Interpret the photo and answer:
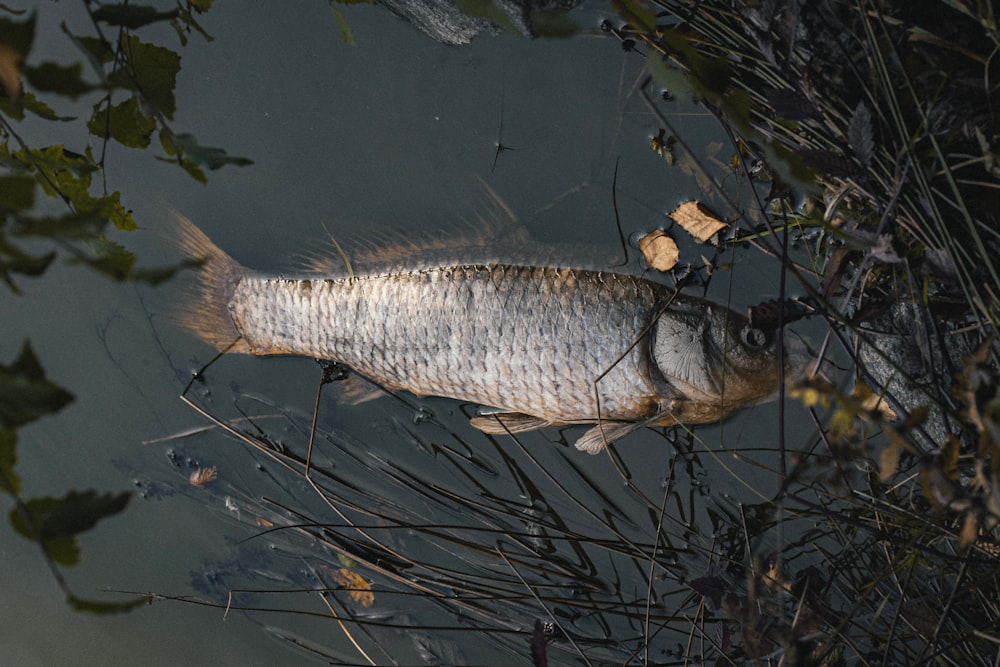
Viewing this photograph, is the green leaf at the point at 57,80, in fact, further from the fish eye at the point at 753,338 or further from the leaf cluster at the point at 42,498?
the fish eye at the point at 753,338

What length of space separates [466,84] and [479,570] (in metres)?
1.43

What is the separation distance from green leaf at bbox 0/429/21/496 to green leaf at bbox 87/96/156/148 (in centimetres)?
49

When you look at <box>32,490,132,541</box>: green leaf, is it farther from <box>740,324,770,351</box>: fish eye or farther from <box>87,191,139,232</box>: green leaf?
<box>740,324,770,351</box>: fish eye

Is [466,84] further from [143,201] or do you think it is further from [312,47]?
[143,201]

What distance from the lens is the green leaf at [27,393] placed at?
0.60 m

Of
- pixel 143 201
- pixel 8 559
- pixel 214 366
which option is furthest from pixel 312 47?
pixel 8 559

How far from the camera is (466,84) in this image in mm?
1834

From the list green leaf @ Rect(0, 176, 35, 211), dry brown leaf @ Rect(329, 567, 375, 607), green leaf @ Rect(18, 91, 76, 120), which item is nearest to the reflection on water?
dry brown leaf @ Rect(329, 567, 375, 607)

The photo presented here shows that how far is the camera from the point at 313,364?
6.70 feet

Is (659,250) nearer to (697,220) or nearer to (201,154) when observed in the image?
(697,220)

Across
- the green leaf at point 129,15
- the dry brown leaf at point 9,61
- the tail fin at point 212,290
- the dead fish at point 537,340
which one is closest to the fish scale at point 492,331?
the dead fish at point 537,340

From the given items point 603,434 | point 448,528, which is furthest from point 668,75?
point 448,528

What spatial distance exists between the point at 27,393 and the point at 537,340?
1.25m

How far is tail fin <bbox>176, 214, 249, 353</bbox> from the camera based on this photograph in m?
1.98
